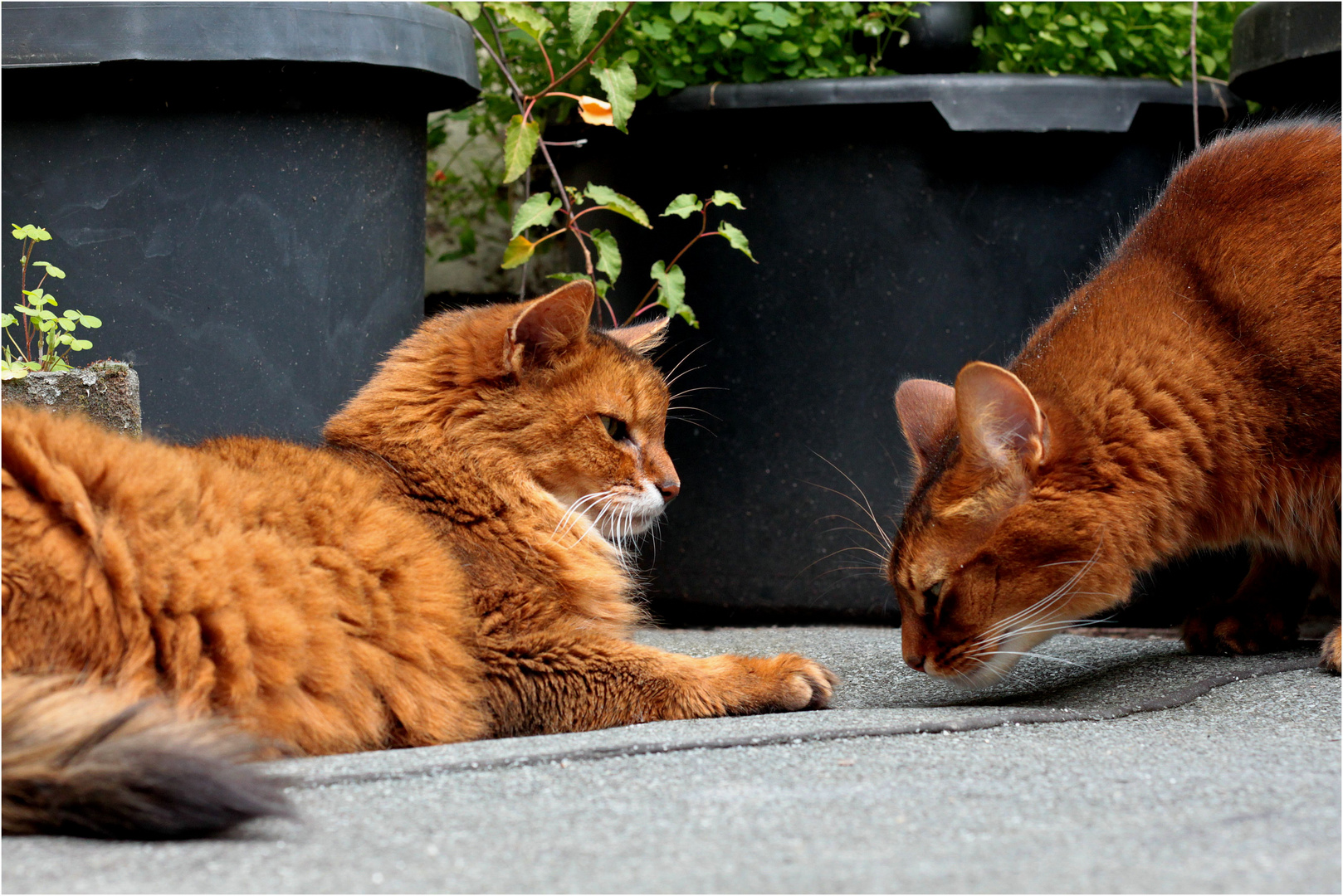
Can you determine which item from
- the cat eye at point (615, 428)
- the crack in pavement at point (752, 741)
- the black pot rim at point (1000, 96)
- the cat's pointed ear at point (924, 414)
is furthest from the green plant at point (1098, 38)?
the crack in pavement at point (752, 741)

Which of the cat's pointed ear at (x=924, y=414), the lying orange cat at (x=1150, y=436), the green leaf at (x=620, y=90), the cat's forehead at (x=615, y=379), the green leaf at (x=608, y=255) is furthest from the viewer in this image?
the green leaf at (x=608, y=255)

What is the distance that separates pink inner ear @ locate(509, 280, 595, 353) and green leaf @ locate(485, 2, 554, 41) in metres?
1.21

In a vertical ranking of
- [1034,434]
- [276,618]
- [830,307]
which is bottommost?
[276,618]

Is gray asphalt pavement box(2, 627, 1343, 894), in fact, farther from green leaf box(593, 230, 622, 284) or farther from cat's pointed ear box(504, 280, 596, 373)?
green leaf box(593, 230, 622, 284)

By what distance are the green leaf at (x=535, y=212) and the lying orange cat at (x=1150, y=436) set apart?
1.35 meters

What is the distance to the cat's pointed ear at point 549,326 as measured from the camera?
229 centimetres

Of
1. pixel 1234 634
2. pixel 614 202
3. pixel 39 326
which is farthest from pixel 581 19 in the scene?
pixel 1234 634

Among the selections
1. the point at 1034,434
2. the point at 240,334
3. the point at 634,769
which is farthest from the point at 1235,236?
the point at 240,334

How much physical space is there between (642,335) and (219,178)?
106 centimetres

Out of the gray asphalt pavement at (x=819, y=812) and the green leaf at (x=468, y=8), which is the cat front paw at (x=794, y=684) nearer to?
the gray asphalt pavement at (x=819, y=812)

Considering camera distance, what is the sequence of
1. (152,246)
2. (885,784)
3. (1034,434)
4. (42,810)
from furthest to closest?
(152,246)
(1034,434)
(885,784)
(42,810)

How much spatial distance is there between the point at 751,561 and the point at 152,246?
1885mm

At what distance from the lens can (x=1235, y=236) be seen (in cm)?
238

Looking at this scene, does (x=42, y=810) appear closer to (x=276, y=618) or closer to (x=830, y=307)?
(x=276, y=618)
